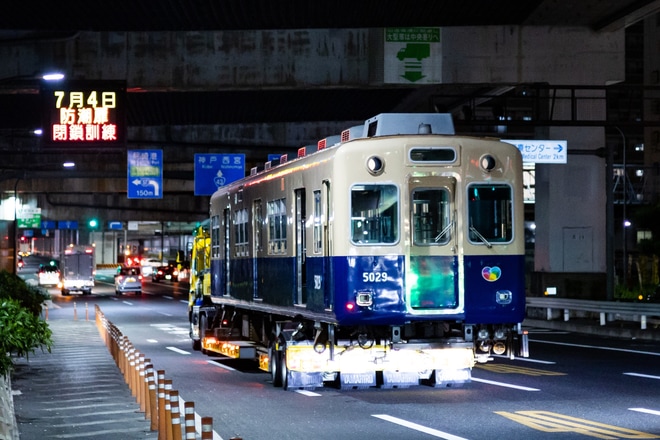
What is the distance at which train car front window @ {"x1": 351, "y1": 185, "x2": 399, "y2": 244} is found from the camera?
56.1 feet

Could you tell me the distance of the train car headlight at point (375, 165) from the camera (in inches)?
671

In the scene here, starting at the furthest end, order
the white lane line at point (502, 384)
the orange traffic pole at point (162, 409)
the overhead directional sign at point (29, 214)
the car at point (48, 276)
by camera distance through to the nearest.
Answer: the car at point (48, 276)
the overhead directional sign at point (29, 214)
the white lane line at point (502, 384)
the orange traffic pole at point (162, 409)

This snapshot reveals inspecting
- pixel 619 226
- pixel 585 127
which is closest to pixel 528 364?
pixel 585 127

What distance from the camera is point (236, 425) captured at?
14656 mm

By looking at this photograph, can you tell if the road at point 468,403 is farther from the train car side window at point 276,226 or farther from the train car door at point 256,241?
the train car side window at point 276,226

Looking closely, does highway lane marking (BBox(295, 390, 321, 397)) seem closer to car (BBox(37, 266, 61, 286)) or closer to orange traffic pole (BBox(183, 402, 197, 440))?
orange traffic pole (BBox(183, 402, 197, 440))

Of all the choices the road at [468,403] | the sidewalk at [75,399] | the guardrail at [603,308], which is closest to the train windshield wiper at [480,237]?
the road at [468,403]

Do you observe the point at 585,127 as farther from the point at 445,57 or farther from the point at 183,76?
the point at 183,76

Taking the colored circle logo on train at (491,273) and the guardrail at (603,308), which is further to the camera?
the guardrail at (603,308)

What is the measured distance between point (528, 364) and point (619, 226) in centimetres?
9396

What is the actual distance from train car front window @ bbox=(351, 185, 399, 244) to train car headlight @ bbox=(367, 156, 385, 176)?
201 mm

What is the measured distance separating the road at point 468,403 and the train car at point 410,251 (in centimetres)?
71

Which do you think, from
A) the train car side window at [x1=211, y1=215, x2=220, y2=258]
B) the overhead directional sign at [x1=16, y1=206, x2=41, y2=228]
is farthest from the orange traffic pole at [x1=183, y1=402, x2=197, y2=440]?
the overhead directional sign at [x1=16, y1=206, x2=41, y2=228]

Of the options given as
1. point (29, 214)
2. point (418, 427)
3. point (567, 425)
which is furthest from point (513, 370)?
point (29, 214)
